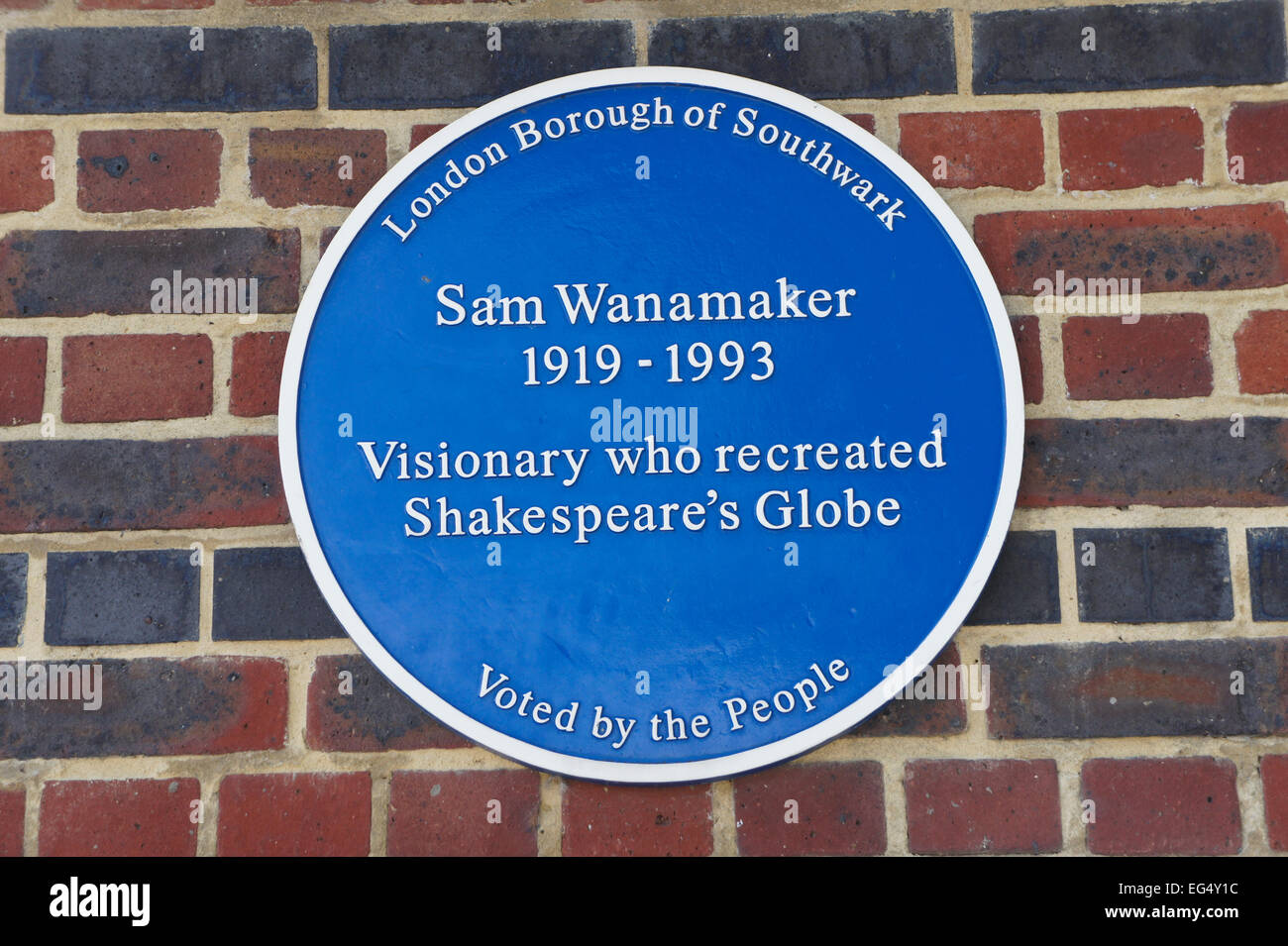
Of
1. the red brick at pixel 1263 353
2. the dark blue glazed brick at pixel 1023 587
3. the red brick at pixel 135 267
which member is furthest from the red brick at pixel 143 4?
the red brick at pixel 1263 353

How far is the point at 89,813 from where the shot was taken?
1.08 m

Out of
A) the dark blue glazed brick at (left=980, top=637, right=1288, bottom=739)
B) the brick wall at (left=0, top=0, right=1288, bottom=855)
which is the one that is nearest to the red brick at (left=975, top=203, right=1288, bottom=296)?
the brick wall at (left=0, top=0, right=1288, bottom=855)

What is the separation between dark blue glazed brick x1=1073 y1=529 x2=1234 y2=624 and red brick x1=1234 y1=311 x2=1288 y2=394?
0.56ft

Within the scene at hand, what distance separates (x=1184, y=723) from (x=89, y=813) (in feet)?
3.84

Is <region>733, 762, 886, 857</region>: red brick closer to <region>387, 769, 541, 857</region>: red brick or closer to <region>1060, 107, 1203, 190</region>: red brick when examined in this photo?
<region>387, 769, 541, 857</region>: red brick

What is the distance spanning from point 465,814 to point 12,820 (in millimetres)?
487

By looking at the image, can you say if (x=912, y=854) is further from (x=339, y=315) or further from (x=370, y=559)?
(x=339, y=315)

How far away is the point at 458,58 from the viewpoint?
117 cm

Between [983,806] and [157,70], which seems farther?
[157,70]

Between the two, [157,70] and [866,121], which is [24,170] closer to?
[157,70]

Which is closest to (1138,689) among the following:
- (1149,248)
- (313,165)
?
(1149,248)

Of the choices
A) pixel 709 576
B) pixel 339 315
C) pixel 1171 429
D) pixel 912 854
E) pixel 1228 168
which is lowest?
pixel 912 854

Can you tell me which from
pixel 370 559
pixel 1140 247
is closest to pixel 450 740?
pixel 370 559

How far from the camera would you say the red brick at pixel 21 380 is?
113 cm
